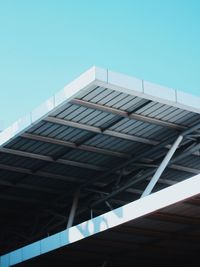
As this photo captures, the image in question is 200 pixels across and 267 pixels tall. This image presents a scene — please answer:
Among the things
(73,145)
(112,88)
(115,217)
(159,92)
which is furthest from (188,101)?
(73,145)

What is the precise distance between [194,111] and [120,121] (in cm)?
284

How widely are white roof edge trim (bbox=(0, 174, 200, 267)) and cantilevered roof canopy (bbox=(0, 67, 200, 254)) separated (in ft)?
12.0

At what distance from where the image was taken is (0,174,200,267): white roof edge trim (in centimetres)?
1634

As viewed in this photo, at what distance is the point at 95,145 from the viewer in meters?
23.4

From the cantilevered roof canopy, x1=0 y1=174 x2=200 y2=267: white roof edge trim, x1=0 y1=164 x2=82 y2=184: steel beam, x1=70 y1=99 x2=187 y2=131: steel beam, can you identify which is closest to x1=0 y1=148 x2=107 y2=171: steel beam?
the cantilevered roof canopy

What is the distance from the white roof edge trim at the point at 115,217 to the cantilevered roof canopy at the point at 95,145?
3.66 m

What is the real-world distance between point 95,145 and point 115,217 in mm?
4834

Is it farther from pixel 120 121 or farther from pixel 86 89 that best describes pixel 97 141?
pixel 86 89

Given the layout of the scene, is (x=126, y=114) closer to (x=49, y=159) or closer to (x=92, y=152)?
(x=92, y=152)

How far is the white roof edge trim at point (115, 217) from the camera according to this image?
1634 centimetres

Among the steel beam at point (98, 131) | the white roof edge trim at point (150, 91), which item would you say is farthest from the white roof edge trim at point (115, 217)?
the white roof edge trim at point (150, 91)

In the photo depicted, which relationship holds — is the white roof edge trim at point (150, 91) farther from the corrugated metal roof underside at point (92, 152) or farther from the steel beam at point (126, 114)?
the steel beam at point (126, 114)

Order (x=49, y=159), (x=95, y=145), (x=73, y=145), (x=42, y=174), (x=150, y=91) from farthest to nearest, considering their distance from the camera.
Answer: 1. (x=42, y=174)
2. (x=49, y=159)
3. (x=95, y=145)
4. (x=73, y=145)
5. (x=150, y=91)

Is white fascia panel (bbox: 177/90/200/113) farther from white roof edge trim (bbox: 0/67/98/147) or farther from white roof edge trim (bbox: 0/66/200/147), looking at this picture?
white roof edge trim (bbox: 0/67/98/147)
